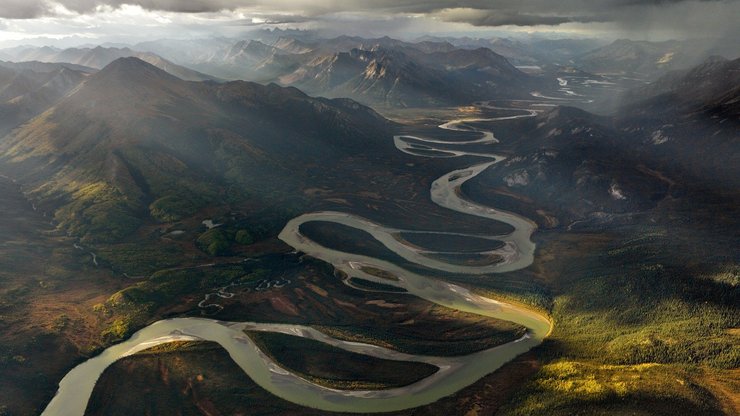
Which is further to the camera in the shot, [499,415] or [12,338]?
[12,338]

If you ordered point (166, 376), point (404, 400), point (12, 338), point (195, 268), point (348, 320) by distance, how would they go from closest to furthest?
point (404, 400), point (166, 376), point (12, 338), point (348, 320), point (195, 268)

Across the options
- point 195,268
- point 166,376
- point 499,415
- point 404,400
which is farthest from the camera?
point 195,268

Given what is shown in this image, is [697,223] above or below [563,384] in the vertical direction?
above

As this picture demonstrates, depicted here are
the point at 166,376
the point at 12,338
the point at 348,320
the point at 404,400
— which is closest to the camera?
the point at 404,400

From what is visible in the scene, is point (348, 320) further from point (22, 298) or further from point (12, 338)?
point (22, 298)

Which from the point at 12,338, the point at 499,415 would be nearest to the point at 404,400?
the point at 499,415

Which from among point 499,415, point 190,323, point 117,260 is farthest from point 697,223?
point 117,260

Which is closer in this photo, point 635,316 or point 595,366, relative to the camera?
point 595,366

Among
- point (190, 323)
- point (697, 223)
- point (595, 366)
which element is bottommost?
point (190, 323)

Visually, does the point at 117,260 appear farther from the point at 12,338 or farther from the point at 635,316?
the point at 635,316
